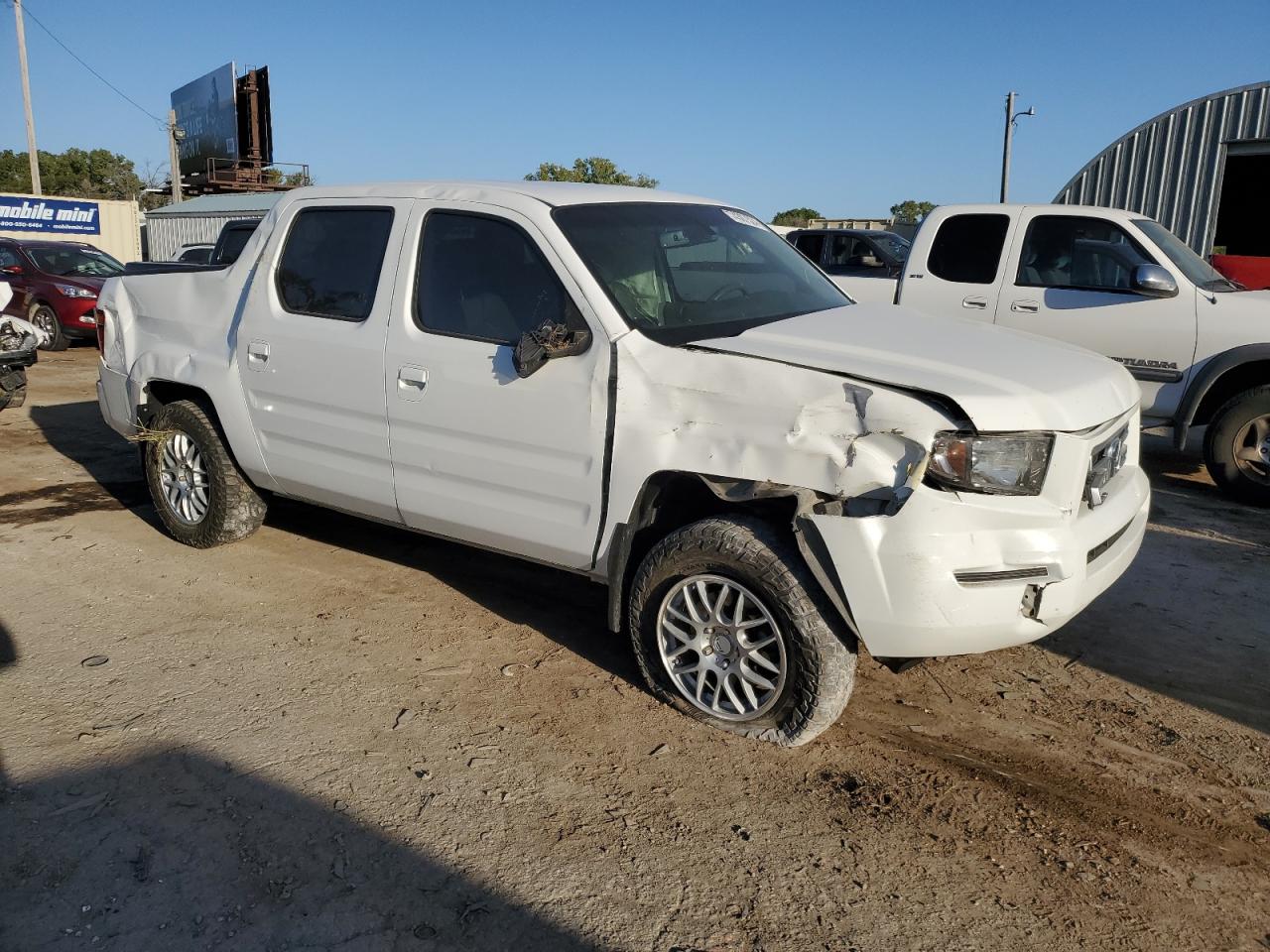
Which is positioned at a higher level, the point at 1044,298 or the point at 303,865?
the point at 1044,298

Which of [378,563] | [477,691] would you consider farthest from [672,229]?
[378,563]

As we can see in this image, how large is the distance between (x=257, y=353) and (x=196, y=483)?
1.09 m

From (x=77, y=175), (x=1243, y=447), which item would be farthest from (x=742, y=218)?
(x=77, y=175)

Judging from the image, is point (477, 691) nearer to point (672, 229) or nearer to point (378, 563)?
point (378, 563)

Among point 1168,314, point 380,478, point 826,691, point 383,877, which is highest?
point 1168,314

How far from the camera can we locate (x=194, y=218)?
110 ft

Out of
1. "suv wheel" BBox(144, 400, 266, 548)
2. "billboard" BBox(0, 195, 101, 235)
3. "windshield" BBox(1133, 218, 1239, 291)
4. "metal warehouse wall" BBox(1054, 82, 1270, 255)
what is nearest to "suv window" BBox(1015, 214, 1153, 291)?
"windshield" BBox(1133, 218, 1239, 291)

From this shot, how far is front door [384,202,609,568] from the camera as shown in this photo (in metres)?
3.81

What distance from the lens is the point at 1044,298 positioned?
755 centimetres

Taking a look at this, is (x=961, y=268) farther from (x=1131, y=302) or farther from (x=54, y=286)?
(x=54, y=286)

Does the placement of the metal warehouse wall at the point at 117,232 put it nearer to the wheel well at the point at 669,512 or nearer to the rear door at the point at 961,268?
the rear door at the point at 961,268

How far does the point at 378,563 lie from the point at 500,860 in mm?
2844

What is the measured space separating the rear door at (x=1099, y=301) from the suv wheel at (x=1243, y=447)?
37 centimetres

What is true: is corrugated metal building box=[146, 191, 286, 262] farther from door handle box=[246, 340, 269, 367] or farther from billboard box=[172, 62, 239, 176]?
door handle box=[246, 340, 269, 367]
